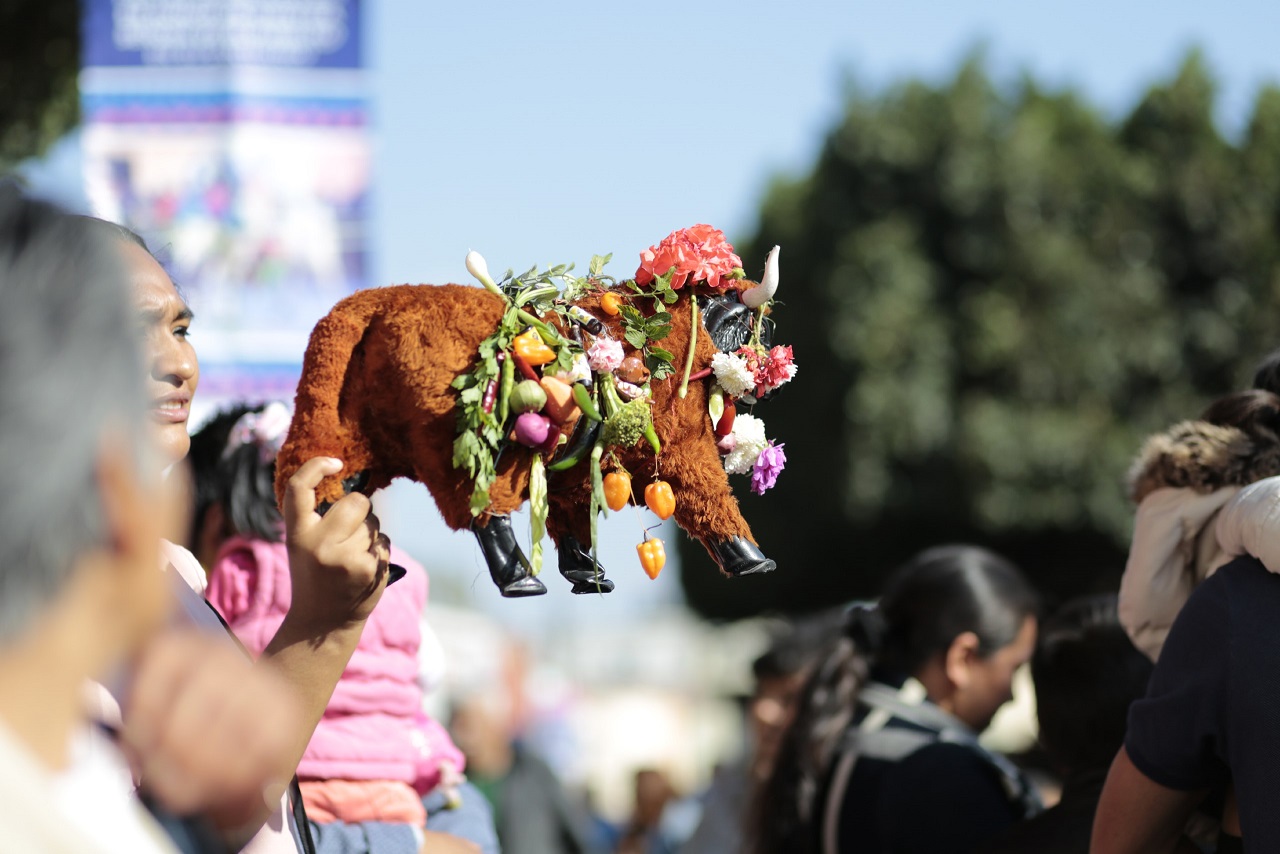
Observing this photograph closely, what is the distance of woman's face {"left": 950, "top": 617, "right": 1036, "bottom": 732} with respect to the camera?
3.59 m

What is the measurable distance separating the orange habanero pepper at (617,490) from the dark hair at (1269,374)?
1.43 metres

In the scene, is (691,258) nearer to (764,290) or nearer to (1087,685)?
(764,290)

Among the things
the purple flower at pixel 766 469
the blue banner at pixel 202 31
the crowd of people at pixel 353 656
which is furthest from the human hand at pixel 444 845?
the blue banner at pixel 202 31

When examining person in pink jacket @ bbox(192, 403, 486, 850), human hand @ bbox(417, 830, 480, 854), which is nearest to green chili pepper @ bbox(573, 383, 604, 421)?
person in pink jacket @ bbox(192, 403, 486, 850)

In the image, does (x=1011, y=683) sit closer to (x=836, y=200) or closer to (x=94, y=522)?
(x=94, y=522)

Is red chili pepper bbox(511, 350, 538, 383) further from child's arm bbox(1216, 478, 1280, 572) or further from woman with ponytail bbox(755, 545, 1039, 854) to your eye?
woman with ponytail bbox(755, 545, 1039, 854)

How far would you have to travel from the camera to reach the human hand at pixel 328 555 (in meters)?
1.77

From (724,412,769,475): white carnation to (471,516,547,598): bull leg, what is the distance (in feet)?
1.37

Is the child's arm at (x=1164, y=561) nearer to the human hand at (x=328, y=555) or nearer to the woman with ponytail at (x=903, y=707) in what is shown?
the woman with ponytail at (x=903, y=707)

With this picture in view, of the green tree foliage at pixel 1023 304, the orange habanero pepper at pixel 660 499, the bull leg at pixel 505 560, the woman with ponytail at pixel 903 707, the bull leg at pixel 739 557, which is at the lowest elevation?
the green tree foliage at pixel 1023 304

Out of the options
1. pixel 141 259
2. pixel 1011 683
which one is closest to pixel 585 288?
pixel 141 259

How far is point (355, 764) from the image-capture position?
104 inches

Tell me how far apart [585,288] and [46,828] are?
1389 millimetres

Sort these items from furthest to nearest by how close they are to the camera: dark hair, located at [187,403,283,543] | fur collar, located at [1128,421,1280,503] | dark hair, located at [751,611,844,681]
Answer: dark hair, located at [751,611,844,681], dark hair, located at [187,403,283,543], fur collar, located at [1128,421,1280,503]
